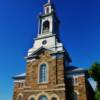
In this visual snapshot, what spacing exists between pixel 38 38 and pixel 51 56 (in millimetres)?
4459

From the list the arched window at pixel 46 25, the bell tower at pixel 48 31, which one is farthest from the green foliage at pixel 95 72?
the arched window at pixel 46 25

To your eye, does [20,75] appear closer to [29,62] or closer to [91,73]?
[29,62]

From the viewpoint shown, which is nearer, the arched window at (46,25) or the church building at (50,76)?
the church building at (50,76)

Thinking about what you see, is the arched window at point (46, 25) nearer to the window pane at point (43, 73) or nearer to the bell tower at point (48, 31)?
the bell tower at point (48, 31)

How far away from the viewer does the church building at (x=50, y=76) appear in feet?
93.8

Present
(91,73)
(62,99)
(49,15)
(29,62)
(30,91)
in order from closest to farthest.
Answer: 1. (91,73)
2. (62,99)
3. (30,91)
4. (29,62)
5. (49,15)

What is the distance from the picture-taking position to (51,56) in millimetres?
30953

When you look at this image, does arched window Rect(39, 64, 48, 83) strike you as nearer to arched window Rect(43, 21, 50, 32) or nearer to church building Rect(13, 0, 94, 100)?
church building Rect(13, 0, 94, 100)

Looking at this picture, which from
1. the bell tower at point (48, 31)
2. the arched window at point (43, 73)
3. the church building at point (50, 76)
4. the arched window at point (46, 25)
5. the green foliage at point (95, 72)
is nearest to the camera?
the green foliage at point (95, 72)

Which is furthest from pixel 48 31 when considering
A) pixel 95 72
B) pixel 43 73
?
pixel 95 72

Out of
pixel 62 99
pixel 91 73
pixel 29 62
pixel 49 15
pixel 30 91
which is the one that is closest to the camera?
pixel 91 73

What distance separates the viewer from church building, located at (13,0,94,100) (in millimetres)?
28594

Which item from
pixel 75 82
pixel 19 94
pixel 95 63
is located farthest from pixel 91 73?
pixel 19 94

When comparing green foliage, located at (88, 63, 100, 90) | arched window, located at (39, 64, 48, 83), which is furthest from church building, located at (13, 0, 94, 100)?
green foliage, located at (88, 63, 100, 90)
